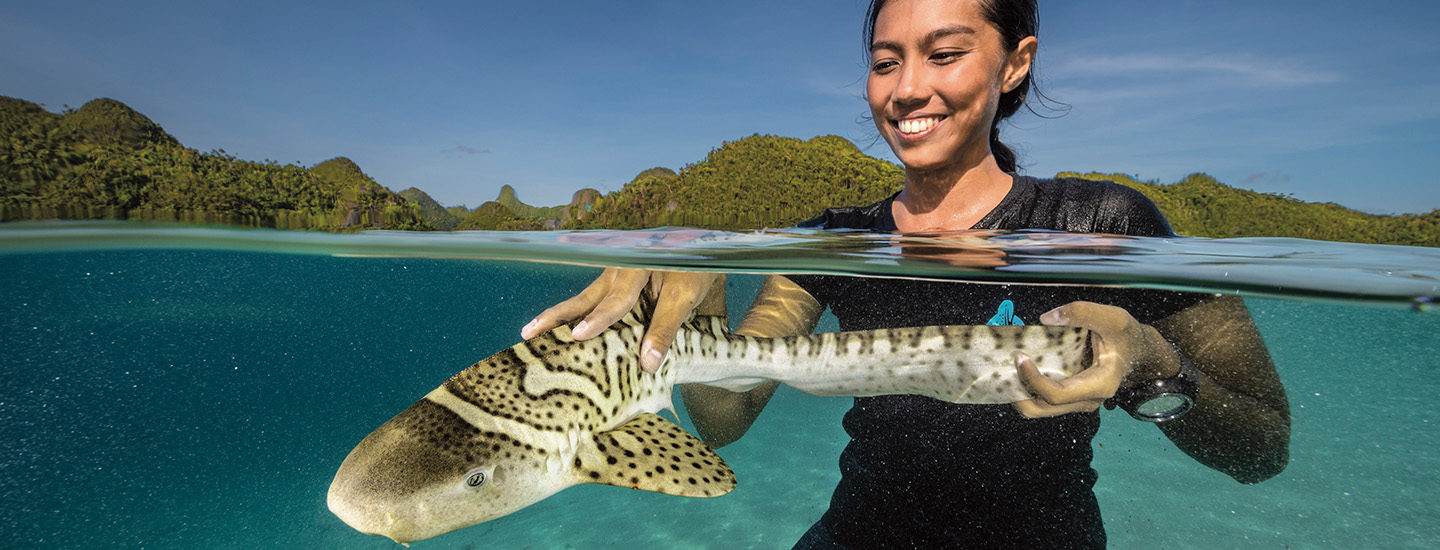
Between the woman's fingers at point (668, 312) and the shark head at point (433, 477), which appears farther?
the woman's fingers at point (668, 312)

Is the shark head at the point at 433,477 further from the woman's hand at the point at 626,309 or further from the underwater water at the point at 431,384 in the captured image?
the underwater water at the point at 431,384

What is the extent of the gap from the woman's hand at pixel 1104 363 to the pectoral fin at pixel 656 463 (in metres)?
1.43

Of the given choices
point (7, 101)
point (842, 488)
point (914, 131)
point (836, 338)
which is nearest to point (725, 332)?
point (836, 338)

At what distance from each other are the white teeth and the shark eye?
9.32 ft

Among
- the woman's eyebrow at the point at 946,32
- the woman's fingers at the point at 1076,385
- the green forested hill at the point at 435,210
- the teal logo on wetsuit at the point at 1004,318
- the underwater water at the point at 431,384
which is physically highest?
the woman's eyebrow at the point at 946,32

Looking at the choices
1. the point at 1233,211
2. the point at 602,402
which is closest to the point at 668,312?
the point at 602,402

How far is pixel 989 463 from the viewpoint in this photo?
3.07 m

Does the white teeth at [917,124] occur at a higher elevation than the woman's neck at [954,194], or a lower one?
higher

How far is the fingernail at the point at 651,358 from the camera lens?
2883 mm

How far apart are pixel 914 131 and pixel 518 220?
5909 mm

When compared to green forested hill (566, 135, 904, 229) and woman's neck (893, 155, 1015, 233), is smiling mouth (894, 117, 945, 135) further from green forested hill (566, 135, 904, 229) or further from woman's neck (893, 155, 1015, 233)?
green forested hill (566, 135, 904, 229)

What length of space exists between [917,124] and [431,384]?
4135cm

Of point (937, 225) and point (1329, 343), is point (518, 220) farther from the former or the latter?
point (1329, 343)

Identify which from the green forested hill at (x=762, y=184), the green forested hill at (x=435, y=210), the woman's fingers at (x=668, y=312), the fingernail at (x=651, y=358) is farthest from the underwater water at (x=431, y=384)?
the fingernail at (x=651, y=358)
